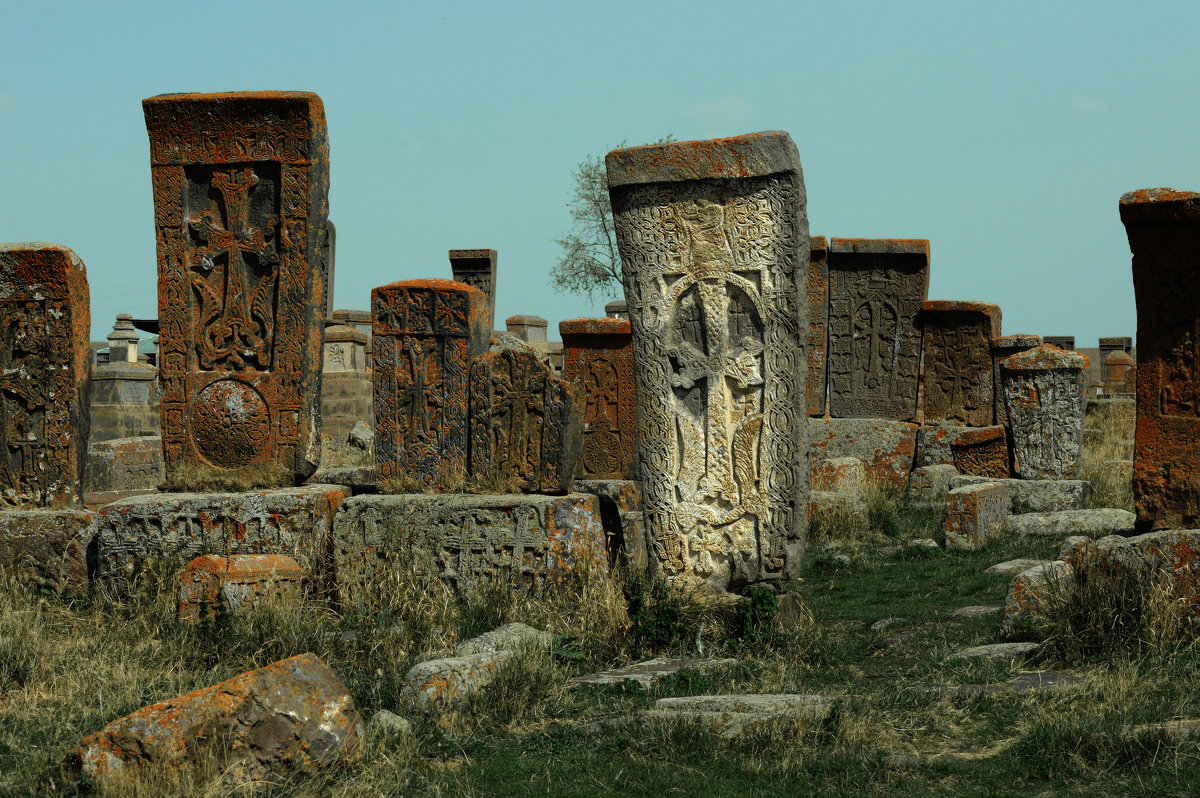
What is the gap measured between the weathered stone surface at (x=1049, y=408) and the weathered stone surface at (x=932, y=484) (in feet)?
3.46

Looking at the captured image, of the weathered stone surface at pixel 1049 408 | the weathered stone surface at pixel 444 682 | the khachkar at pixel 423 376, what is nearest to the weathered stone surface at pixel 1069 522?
the weathered stone surface at pixel 1049 408

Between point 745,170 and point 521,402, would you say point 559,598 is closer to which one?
point 521,402

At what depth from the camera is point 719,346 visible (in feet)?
21.7

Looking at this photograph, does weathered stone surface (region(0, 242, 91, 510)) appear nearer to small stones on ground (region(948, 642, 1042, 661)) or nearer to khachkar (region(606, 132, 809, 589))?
khachkar (region(606, 132, 809, 589))

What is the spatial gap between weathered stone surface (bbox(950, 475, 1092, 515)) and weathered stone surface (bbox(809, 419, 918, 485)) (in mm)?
2380

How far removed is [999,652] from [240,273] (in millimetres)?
5130

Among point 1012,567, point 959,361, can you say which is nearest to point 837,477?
point 959,361

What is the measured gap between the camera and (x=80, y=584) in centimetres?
747

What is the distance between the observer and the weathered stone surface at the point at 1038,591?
5.59m

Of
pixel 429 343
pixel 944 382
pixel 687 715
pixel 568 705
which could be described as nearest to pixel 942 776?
pixel 687 715

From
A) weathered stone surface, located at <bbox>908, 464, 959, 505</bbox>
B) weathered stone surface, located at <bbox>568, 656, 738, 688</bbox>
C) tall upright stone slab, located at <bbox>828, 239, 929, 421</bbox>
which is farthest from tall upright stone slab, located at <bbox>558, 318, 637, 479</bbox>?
weathered stone surface, located at <bbox>568, 656, 738, 688</bbox>

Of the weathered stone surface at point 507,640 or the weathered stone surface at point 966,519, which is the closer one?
the weathered stone surface at point 507,640

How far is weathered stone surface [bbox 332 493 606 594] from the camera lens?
6.81 m

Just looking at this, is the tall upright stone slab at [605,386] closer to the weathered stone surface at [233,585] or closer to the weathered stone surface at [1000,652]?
the weathered stone surface at [233,585]
